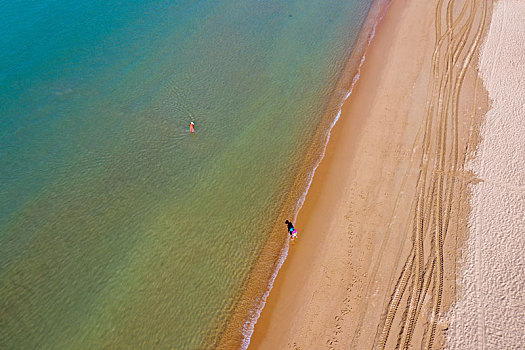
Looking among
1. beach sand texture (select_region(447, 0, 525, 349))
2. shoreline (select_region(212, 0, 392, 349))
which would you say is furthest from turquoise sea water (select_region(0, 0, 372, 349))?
beach sand texture (select_region(447, 0, 525, 349))

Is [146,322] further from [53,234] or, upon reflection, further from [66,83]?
[66,83]

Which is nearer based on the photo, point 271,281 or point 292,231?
point 271,281

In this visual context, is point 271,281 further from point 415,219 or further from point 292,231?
point 415,219

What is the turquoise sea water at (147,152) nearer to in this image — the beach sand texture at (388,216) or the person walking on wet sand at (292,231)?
the person walking on wet sand at (292,231)

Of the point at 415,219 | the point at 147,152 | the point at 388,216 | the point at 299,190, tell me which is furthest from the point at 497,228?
the point at 147,152

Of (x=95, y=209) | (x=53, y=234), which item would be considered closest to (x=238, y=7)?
(x=95, y=209)

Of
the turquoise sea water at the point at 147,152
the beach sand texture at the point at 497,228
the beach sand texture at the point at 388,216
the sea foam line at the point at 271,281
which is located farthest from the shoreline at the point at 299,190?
the beach sand texture at the point at 497,228
